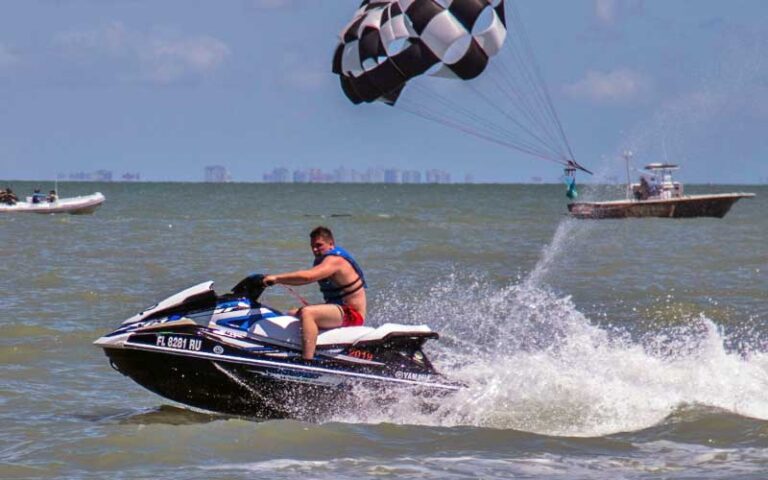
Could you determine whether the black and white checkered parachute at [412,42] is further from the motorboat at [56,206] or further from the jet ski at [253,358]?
the motorboat at [56,206]

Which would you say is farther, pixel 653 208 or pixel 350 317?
pixel 653 208

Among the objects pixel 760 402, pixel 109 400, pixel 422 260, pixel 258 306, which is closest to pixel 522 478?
pixel 258 306

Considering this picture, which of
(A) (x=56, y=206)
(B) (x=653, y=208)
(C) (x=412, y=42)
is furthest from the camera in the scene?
(B) (x=653, y=208)

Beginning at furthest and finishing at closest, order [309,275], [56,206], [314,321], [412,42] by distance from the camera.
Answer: [56,206] → [412,42] → [314,321] → [309,275]

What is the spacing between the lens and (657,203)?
53094 millimetres

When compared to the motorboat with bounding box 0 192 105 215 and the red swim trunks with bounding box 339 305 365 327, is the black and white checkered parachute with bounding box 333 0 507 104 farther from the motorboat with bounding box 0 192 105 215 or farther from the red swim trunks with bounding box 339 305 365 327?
the motorboat with bounding box 0 192 105 215

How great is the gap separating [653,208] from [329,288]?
45.5 m

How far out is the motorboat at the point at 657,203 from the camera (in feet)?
175

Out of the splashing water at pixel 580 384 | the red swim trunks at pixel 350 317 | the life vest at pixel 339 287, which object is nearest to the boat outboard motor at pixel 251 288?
the life vest at pixel 339 287

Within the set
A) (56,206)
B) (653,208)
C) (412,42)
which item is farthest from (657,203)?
(412,42)

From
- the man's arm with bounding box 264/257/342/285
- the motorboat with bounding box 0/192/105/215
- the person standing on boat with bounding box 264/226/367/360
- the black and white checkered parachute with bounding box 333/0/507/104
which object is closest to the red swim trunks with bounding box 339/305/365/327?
the person standing on boat with bounding box 264/226/367/360

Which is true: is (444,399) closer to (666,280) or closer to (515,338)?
(515,338)

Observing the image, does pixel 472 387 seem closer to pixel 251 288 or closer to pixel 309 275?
pixel 309 275

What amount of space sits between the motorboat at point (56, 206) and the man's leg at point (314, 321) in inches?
1716
